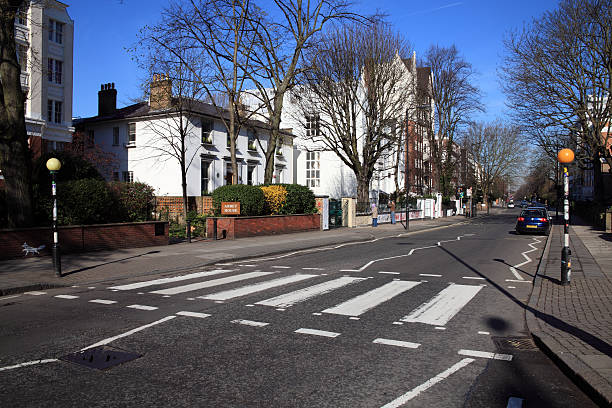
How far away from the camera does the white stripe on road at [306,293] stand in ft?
26.9

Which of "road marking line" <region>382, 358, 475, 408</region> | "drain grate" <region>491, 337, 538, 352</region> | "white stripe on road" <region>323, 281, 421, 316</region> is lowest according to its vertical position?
"drain grate" <region>491, 337, 538, 352</region>

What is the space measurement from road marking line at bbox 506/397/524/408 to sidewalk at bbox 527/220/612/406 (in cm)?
69

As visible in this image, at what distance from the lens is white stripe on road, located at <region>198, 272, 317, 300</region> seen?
29.0 feet

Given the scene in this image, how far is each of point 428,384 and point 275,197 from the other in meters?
20.3

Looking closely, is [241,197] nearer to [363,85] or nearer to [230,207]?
[230,207]

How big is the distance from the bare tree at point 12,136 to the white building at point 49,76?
16.1 m

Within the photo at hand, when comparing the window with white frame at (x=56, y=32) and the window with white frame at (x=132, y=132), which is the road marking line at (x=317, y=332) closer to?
the window with white frame at (x=132, y=132)

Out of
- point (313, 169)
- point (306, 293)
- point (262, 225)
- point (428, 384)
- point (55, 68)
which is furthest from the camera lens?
point (313, 169)

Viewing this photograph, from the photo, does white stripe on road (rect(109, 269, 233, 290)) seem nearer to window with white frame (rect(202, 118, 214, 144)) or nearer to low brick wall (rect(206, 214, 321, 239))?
low brick wall (rect(206, 214, 321, 239))

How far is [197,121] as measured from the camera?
112 feet

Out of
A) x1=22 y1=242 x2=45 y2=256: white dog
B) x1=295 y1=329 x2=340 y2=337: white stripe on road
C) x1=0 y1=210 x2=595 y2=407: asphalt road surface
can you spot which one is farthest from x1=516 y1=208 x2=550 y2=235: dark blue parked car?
x1=22 y1=242 x2=45 y2=256: white dog

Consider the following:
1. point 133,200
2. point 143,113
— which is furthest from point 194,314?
point 143,113

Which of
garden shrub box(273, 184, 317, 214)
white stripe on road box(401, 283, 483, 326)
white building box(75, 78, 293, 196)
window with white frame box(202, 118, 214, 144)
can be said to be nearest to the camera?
white stripe on road box(401, 283, 483, 326)

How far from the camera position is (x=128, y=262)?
13648mm
